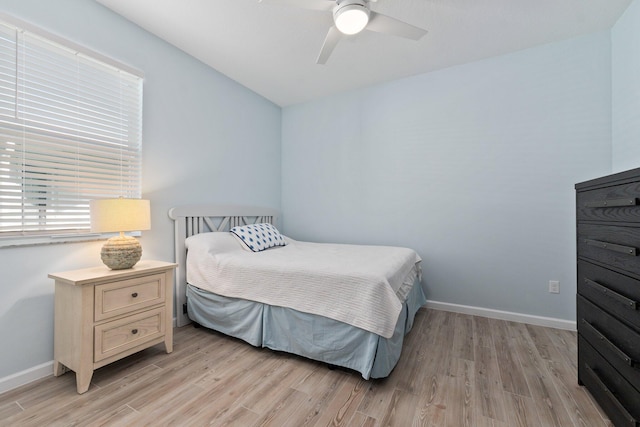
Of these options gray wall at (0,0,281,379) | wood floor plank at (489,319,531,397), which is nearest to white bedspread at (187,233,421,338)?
gray wall at (0,0,281,379)

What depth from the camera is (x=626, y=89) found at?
218cm

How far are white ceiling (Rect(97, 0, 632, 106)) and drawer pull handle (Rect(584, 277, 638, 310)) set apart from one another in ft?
6.63

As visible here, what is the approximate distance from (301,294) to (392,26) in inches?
77.8

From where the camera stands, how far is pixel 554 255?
2.58 m

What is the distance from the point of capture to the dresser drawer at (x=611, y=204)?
1.17 m

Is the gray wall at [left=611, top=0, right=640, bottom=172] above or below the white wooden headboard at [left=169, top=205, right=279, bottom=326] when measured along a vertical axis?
above

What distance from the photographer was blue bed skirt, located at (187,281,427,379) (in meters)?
1.71

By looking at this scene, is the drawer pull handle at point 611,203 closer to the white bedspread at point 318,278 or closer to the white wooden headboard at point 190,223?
the white bedspread at point 318,278

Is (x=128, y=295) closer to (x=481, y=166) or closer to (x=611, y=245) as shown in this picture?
(x=611, y=245)

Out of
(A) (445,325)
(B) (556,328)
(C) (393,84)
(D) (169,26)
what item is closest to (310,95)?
(C) (393,84)

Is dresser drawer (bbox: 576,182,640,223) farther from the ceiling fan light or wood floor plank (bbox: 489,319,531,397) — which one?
the ceiling fan light

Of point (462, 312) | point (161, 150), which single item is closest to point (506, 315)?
point (462, 312)

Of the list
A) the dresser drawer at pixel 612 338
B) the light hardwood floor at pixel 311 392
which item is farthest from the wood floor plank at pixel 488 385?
the dresser drawer at pixel 612 338

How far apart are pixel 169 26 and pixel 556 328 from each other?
4333 mm
